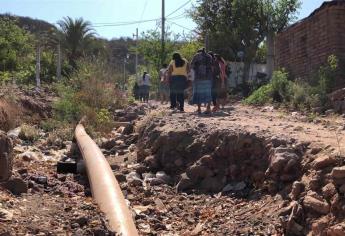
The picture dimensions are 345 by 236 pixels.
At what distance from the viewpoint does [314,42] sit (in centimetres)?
1273

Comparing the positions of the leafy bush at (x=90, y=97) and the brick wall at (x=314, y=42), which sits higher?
the brick wall at (x=314, y=42)

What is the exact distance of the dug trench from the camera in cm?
398

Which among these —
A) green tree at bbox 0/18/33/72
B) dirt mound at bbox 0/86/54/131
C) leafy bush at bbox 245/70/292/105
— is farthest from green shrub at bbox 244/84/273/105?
green tree at bbox 0/18/33/72

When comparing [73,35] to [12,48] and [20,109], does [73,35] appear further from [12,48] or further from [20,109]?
[20,109]

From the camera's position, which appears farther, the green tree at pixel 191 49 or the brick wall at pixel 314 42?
the green tree at pixel 191 49

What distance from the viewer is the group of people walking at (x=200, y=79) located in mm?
9703

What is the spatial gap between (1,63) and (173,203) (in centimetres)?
2057

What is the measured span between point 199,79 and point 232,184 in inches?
180

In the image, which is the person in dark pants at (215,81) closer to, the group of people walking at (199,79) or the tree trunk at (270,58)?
the group of people walking at (199,79)

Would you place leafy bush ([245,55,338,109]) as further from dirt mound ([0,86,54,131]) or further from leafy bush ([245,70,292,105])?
dirt mound ([0,86,54,131])

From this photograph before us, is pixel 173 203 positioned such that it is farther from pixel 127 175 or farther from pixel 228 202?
pixel 127 175

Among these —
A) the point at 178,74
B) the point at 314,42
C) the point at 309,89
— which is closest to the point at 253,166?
the point at 178,74

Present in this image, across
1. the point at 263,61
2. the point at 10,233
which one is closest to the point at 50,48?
the point at 263,61

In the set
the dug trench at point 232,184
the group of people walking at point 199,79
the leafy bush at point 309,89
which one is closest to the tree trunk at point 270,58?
the leafy bush at point 309,89
